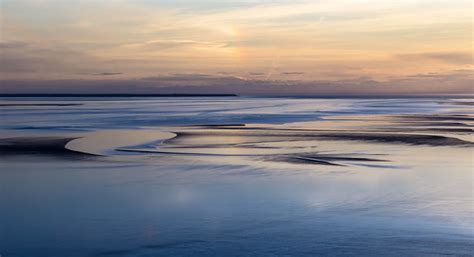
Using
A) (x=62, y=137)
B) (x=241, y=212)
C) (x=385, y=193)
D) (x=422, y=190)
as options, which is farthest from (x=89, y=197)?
(x=62, y=137)

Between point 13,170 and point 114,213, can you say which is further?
point 13,170

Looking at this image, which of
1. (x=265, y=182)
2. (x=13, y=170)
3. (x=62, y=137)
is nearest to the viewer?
(x=265, y=182)

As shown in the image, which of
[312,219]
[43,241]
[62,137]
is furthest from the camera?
[62,137]

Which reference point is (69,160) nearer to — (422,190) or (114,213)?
(114,213)

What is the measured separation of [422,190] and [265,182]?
252cm

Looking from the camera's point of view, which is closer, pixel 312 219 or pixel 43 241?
pixel 43 241

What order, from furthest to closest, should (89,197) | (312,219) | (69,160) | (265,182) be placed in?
(69,160), (265,182), (89,197), (312,219)

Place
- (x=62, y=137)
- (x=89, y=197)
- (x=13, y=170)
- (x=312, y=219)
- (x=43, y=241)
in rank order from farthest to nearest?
(x=62, y=137) → (x=13, y=170) → (x=89, y=197) → (x=312, y=219) → (x=43, y=241)

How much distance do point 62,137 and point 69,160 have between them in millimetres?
6040

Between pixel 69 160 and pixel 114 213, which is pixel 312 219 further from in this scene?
pixel 69 160

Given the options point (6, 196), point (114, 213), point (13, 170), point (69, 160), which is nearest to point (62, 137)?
point (69, 160)

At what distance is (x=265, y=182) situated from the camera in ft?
35.0

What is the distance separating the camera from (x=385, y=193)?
31.5 feet

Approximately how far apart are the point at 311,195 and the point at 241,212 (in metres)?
1.56
